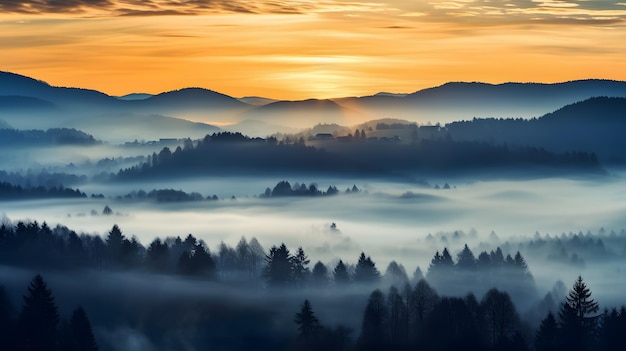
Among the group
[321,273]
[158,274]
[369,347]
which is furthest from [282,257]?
[369,347]

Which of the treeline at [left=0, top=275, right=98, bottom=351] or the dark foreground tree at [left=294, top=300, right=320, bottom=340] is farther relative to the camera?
the dark foreground tree at [left=294, top=300, right=320, bottom=340]

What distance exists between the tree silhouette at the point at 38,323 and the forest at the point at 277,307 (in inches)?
4.0

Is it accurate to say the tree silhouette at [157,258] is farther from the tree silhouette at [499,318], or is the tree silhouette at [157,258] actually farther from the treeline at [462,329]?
the tree silhouette at [499,318]

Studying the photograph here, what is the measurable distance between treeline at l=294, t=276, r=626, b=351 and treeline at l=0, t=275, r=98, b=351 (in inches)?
833

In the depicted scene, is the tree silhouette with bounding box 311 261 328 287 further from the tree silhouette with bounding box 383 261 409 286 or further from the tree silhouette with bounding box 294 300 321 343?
the tree silhouette with bounding box 294 300 321 343

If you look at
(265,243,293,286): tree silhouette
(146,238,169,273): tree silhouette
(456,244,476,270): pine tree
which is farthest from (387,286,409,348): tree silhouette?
(456,244,476,270): pine tree

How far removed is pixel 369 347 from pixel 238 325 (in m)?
15.3

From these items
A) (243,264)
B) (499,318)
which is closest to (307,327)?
(499,318)

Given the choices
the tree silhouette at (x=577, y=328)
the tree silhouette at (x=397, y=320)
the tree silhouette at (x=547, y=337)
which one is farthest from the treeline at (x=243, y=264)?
the tree silhouette at (x=547, y=337)

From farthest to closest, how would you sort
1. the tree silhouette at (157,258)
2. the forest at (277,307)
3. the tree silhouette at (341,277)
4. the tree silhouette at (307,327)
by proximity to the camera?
the tree silhouette at (157,258) < the tree silhouette at (341,277) < the tree silhouette at (307,327) < the forest at (277,307)

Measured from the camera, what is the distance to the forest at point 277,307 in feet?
335

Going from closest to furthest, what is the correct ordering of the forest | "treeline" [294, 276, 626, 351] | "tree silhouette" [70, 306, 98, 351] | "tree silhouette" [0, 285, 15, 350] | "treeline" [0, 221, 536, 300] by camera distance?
"tree silhouette" [0, 285, 15, 350] < "tree silhouette" [70, 306, 98, 351] < the forest < "treeline" [294, 276, 626, 351] < "treeline" [0, 221, 536, 300]

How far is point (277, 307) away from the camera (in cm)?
12069

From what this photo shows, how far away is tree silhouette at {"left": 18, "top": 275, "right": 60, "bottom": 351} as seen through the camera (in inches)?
3558
